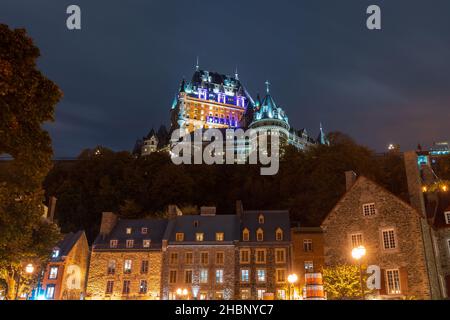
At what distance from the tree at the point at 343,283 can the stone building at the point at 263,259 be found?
16117 millimetres

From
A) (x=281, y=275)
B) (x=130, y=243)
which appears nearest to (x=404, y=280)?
(x=281, y=275)

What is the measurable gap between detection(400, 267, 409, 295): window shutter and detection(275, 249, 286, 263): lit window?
59.9ft

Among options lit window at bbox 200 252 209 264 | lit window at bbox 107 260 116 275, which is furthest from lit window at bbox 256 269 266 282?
lit window at bbox 107 260 116 275

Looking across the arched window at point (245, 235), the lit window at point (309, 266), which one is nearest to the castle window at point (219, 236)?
the arched window at point (245, 235)

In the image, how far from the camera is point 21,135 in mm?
17969

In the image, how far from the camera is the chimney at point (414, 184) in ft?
96.2

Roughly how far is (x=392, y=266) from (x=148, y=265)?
84.4 feet

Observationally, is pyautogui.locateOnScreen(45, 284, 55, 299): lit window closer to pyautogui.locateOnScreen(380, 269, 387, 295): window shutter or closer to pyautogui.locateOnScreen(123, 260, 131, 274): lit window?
pyautogui.locateOnScreen(123, 260, 131, 274): lit window

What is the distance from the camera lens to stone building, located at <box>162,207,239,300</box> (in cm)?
4459

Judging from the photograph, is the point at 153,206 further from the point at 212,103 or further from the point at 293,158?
the point at 212,103

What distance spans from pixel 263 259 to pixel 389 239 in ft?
60.4

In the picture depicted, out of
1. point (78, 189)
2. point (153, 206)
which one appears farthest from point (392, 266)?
point (78, 189)

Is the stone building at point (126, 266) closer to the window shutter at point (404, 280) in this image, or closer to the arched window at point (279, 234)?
the arched window at point (279, 234)

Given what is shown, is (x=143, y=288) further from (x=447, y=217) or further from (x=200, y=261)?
(x=447, y=217)
